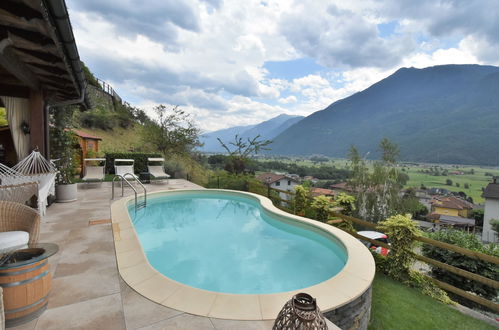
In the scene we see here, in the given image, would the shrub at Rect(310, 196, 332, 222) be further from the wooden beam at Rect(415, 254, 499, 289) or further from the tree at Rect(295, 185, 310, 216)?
the wooden beam at Rect(415, 254, 499, 289)

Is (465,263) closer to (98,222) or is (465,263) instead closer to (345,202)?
(345,202)

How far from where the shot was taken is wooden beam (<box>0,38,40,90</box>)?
2923 millimetres

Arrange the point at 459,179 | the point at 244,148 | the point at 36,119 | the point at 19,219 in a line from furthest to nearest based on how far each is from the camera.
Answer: the point at 459,179 → the point at 244,148 → the point at 36,119 → the point at 19,219

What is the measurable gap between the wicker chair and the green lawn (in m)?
3.93

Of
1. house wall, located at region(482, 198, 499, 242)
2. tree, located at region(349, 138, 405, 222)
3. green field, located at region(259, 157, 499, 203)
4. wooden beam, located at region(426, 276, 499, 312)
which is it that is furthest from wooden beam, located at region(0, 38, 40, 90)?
green field, located at region(259, 157, 499, 203)

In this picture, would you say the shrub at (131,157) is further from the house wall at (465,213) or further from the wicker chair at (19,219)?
the house wall at (465,213)

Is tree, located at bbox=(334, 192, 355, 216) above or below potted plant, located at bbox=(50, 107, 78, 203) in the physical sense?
below

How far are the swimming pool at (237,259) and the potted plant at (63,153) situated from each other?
1.26 metres

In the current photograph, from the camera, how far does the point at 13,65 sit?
12.3 feet

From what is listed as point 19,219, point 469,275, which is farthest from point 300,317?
point 469,275

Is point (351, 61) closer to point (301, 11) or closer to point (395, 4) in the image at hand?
point (395, 4)

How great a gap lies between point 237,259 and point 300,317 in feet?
11.2

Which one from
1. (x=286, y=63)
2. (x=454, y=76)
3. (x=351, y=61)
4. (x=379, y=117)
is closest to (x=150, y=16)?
(x=286, y=63)

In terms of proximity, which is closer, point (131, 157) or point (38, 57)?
point (38, 57)
